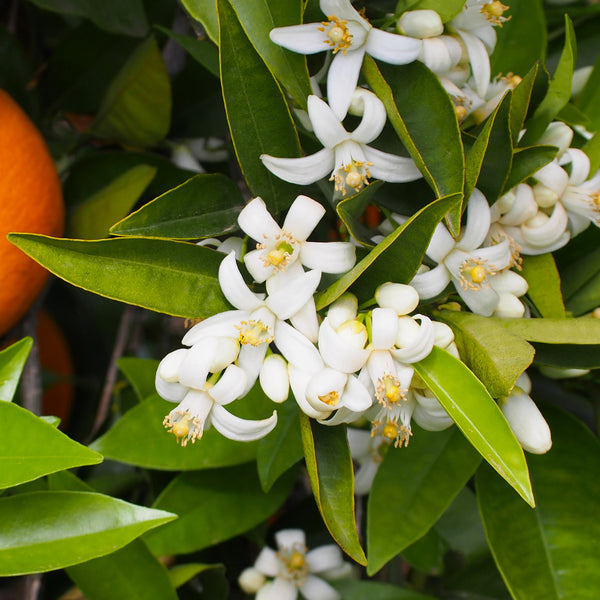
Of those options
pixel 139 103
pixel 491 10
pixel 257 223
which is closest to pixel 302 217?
pixel 257 223

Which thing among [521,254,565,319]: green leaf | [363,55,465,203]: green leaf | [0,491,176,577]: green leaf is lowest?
[0,491,176,577]: green leaf

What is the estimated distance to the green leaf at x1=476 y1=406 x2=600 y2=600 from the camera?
2.31 ft

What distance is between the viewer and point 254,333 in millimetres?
527

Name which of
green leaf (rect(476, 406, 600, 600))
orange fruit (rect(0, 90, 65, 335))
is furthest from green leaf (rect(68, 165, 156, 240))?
green leaf (rect(476, 406, 600, 600))

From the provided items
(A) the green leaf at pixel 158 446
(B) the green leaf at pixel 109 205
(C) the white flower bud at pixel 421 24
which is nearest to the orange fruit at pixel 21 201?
(B) the green leaf at pixel 109 205

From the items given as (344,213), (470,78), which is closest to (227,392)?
(344,213)

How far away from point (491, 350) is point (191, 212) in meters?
0.29

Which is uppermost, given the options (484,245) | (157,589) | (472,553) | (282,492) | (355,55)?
(355,55)

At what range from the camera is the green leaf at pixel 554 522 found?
0.70 m

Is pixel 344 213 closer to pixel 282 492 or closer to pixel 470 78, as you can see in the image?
pixel 470 78

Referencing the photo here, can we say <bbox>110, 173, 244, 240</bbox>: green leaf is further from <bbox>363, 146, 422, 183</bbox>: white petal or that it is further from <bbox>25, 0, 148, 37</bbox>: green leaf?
<bbox>25, 0, 148, 37</bbox>: green leaf

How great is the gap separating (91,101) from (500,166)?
0.61m

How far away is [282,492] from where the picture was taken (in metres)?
0.89

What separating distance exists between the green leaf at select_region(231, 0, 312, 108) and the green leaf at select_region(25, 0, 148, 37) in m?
0.28
